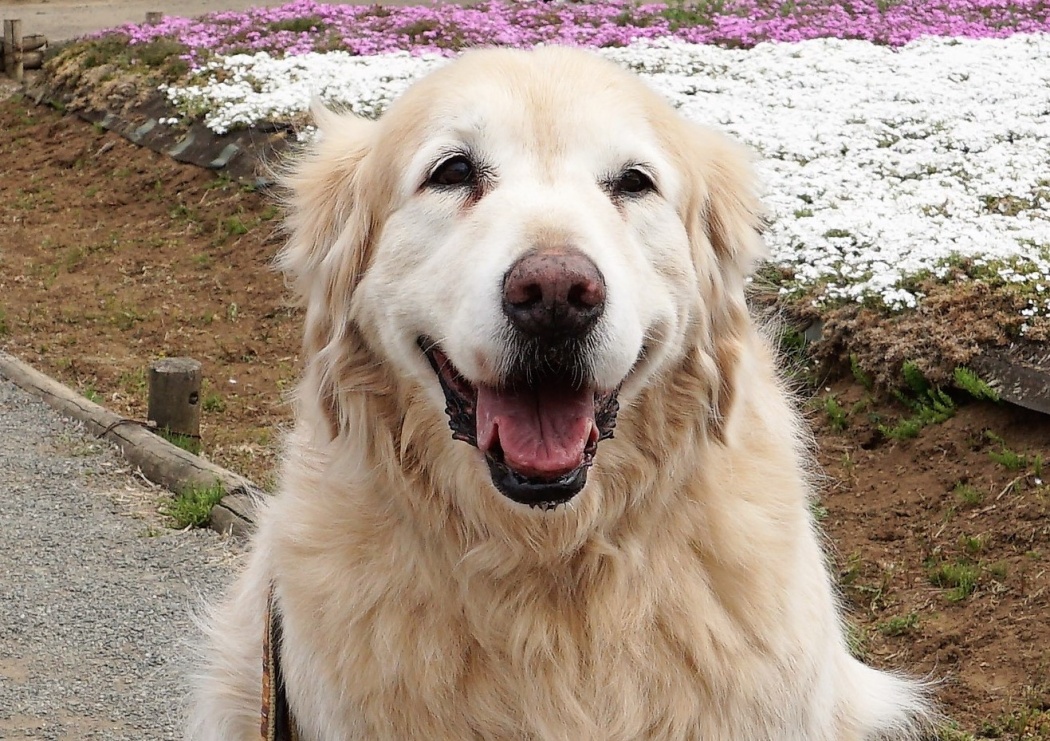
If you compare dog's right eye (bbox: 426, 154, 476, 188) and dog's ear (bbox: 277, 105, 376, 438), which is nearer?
dog's right eye (bbox: 426, 154, 476, 188)

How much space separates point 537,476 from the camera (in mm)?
2453

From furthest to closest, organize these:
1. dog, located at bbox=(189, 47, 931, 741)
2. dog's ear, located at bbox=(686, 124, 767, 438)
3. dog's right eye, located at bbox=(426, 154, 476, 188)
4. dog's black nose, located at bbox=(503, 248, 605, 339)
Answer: dog's ear, located at bbox=(686, 124, 767, 438), dog's right eye, located at bbox=(426, 154, 476, 188), dog, located at bbox=(189, 47, 931, 741), dog's black nose, located at bbox=(503, 248, 605, 339)

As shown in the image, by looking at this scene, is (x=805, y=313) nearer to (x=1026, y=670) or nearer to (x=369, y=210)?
(x=1026, y=670)

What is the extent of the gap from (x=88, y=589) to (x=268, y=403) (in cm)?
219

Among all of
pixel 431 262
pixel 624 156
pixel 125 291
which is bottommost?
pixel 125 291

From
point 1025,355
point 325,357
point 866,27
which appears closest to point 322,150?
point 325,357

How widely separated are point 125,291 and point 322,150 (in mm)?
6058

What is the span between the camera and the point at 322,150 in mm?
3121


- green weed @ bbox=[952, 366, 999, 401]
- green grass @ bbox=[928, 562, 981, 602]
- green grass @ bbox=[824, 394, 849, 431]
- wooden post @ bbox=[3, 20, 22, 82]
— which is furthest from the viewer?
wooden post @ bbox=[3, 20, 22, 82]

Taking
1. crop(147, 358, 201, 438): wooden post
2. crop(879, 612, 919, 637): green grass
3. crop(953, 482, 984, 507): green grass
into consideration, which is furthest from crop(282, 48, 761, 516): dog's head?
crop(147, 358, 201, 438): wooden post

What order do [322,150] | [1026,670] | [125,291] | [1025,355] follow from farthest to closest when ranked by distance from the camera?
[125,291] < [1025,355] < [1026,670] < [322,150]

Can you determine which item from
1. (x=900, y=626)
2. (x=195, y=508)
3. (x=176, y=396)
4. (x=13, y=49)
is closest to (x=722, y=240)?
(x=900, y=626)

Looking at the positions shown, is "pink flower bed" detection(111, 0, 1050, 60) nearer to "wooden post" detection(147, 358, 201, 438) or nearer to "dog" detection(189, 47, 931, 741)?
"wooden post" detection(147, 358, 201, 438)

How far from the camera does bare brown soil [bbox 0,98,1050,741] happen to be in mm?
4105
